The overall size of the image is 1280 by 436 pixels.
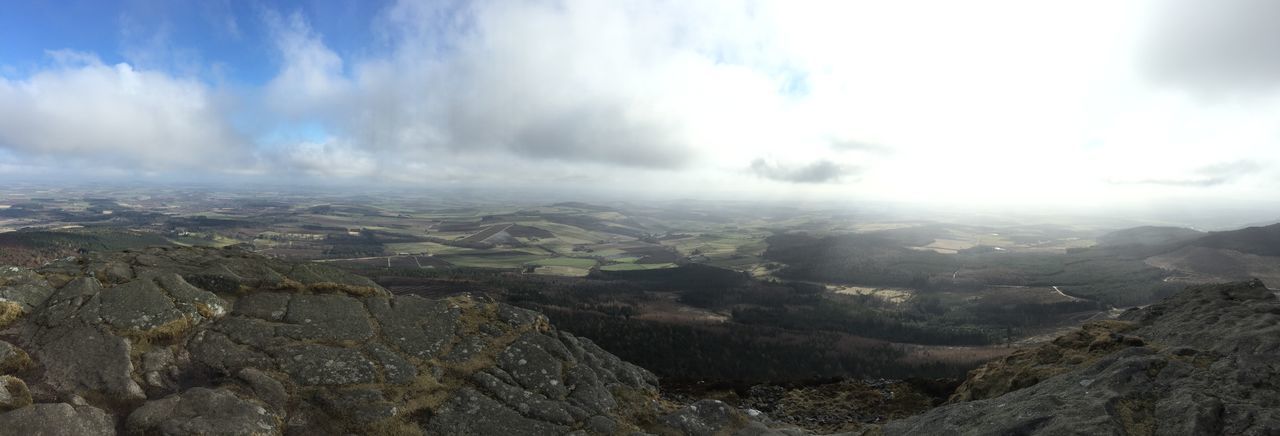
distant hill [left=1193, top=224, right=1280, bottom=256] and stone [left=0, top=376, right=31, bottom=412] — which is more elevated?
stone [left=0, top=376, right=31, bottom=412]

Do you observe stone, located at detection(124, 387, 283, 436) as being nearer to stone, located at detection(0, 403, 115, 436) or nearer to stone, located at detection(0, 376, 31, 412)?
stone, located at detection(0, 403, 115, 436)

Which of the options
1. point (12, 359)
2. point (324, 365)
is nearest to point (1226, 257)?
point (324, 365)

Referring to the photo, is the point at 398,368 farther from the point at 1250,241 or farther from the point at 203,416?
the point at 1250,241

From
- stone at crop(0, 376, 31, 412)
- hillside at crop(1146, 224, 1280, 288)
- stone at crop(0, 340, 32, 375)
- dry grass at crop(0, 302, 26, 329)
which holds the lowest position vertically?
hillside at crop(1146, 224, 1280, 288)

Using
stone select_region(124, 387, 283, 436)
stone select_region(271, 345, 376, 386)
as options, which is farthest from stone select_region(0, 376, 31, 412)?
stone select_region(271, 345, 376, 386)

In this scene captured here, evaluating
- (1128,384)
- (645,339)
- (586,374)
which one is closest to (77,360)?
(586,374)

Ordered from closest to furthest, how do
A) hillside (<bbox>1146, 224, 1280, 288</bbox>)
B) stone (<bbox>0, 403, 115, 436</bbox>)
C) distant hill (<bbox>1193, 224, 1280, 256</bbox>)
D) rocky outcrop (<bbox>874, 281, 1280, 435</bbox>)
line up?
1. stone (<bbox>0, 403, 115, 436</bbox>)
2. rocky outcrop (<bbox>874, 281, 1280, 435</bbox>)
3. hillside (<bbox>1146, 224, 1280, 288</bbox>)
4. distant hill (<bbox>1193, 224, 1280, 256</bbox>)

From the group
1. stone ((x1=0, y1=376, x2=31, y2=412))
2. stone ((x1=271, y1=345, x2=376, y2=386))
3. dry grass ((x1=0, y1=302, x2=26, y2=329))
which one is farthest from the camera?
stone ((x1=271, y1=345, x2=376, y2=386))
